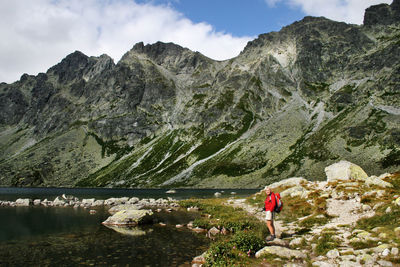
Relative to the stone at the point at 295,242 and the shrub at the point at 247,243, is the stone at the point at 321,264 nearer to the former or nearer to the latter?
the shrub at the point at 247,243

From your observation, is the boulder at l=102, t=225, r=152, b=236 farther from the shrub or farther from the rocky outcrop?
the shrub

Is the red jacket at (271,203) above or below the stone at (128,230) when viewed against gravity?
above

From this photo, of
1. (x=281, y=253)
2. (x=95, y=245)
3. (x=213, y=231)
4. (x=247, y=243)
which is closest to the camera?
(x=281, y=253)

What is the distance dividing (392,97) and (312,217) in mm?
195118

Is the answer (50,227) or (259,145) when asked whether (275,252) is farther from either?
(259,145)

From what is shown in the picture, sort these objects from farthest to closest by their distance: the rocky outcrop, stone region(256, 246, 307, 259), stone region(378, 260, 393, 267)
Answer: the rocky outcrop
stone region(256, 246, 307, 259)
stone region(378, 260, 393, 267)

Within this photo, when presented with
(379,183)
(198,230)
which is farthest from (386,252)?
(379,183)

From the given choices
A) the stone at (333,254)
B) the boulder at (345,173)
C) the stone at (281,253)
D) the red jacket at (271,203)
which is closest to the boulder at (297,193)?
the boulder at (345,173)

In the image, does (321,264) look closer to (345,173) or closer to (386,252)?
(386,252)

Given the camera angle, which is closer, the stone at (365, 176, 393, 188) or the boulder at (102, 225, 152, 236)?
the boulder at (102, 225, 152, 236)

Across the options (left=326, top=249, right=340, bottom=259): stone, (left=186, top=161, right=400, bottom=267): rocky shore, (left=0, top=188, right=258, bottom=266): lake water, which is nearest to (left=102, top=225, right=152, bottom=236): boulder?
(left=0, top=188, right=258, bottom=266): lake water

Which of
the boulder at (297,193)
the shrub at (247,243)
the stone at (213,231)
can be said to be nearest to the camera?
the shrub at (247,243)

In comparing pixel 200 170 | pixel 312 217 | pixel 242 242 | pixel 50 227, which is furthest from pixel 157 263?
pixel 200 170

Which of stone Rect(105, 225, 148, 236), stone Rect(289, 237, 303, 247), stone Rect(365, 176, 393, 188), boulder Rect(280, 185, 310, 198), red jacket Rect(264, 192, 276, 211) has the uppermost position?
red jacket Rect(264, 192, 276, 211)
